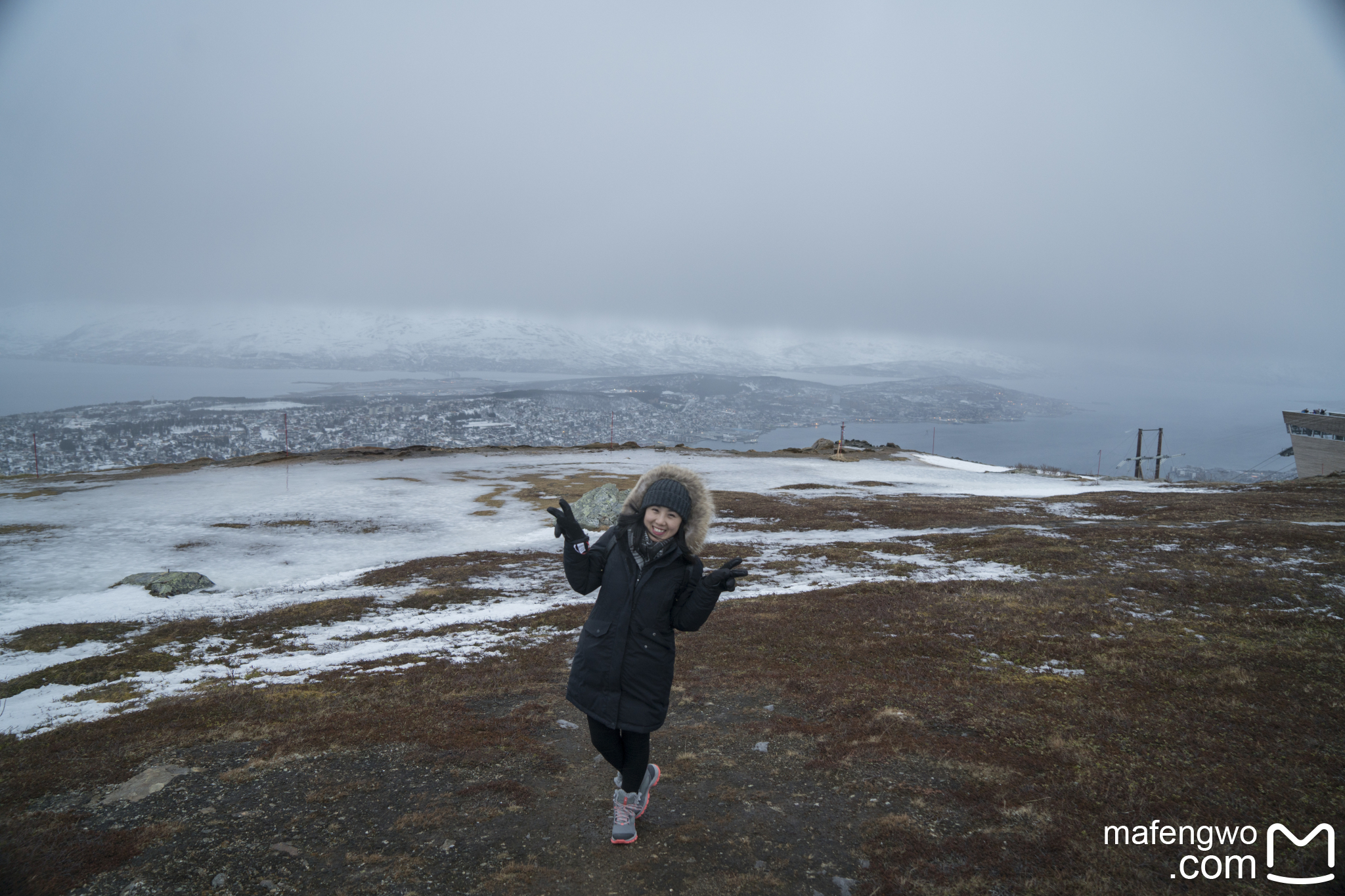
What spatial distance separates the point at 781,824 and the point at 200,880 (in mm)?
4897

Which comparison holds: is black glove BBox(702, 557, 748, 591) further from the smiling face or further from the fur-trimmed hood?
the smiling face

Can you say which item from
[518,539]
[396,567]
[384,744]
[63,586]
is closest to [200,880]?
[384,744]

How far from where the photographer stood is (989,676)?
8.81 metres

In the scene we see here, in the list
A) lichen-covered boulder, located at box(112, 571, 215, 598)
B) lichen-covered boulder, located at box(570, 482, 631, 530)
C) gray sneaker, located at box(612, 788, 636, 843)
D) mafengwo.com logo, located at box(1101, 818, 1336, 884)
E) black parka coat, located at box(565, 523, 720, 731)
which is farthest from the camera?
lichen-covered boulder, located at box(570, 482, 631, 530)

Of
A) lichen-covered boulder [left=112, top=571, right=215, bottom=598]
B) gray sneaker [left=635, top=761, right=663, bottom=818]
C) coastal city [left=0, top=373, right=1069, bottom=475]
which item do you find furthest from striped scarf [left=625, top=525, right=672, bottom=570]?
coastal city [left=0, top=373, right=1069, bottom=475]

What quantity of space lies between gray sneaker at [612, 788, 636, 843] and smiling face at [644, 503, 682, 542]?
7.71ft

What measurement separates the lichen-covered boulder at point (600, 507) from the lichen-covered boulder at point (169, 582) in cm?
1323

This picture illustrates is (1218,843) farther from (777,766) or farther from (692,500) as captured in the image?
(692,500)

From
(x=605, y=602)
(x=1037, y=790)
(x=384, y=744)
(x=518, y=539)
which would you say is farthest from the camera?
(x=518, y=539)

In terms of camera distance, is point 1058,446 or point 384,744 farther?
point 1058,446

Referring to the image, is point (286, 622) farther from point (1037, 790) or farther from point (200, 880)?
point (1037, 790)

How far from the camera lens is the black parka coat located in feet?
16.4

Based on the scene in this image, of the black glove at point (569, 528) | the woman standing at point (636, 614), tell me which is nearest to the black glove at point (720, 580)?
the woman standing at point (636, 614)

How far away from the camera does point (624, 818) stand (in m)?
5.21
